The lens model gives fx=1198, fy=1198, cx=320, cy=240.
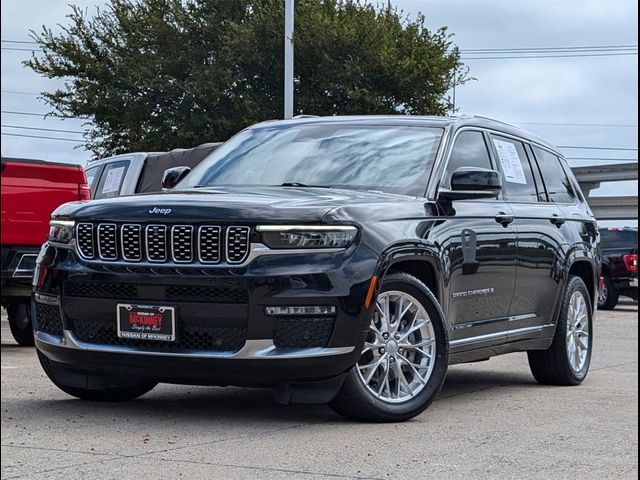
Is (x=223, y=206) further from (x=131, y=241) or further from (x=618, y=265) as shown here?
(x=618, y=265)

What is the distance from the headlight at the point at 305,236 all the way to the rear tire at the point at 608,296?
19185 millimetres

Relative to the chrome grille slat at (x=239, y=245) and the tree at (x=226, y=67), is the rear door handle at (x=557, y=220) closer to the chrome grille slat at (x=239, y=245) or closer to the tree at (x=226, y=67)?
the chrome grille slat at (x=239, y=245)

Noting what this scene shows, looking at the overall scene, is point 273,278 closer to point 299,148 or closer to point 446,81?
point 299,148

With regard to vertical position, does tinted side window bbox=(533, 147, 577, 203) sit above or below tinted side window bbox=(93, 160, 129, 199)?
above

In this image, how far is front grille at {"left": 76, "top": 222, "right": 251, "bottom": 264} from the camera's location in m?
5.68

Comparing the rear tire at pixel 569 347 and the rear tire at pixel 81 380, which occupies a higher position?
the rear tire at pixel 81 380

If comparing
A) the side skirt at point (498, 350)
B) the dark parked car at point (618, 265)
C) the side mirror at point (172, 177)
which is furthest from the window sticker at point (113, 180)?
the dark parked car at point (618, 265)

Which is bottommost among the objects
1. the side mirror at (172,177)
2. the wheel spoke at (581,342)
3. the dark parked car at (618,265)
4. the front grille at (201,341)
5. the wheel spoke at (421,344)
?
the dark parked car at (618,265)

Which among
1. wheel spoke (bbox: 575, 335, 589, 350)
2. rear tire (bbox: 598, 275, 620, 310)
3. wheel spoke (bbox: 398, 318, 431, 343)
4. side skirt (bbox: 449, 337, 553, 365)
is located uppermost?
wheel spoke (bbox: 398, 318, 431, 343)

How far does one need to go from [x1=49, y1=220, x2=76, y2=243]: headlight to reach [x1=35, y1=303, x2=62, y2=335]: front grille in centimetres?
35

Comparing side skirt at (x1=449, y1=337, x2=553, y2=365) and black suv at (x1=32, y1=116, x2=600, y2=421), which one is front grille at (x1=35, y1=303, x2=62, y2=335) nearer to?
black suv at (x1=32, y1=116, x2=600, y2=421)

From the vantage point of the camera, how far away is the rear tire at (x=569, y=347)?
8289mm

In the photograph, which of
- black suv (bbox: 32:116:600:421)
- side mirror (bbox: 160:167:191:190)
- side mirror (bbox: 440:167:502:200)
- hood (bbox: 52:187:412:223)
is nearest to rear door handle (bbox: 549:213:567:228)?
black suv (bbox: 32:116:600:421)

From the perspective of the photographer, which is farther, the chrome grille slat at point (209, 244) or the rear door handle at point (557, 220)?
the rear door handle at point (557, 220)
